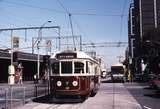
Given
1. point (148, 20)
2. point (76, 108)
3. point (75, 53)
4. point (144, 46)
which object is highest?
point (148, 20)

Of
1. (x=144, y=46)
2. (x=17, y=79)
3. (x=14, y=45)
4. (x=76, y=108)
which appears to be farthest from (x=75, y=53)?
(x=144, y=46)

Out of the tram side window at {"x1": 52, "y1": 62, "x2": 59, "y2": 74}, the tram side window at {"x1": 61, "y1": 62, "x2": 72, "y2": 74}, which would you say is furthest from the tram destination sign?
the tram side window at {"x1": 52, "y1": 62, "x2": 59, "y2": 74}

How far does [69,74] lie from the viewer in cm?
2348

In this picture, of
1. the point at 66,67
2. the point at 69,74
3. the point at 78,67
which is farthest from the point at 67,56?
the point at 69,74

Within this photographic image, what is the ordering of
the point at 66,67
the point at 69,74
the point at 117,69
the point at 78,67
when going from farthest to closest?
the point at 117,69 → the point at 78,67 → the point at 66,67 → the point at 69,74

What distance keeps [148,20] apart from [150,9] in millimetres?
3912

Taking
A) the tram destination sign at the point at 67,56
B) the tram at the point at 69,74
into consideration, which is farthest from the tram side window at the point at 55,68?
the tram destination sign at the point at 67,56

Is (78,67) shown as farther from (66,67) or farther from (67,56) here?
(67,56)

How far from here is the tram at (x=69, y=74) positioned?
23.4 metres

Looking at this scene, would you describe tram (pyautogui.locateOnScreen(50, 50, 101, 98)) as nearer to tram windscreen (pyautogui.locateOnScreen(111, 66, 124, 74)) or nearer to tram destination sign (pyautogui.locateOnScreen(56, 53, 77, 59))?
tram destination sign (pyautogui.locateOnScreen(56, 53, 77, 59))

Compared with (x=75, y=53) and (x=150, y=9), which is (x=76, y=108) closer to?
(x=75, y=53)

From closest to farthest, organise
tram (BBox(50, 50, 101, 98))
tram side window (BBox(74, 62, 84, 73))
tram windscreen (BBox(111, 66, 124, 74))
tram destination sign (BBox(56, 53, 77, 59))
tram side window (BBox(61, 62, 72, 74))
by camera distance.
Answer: tram (BBox(50, 50, 101, 98)), tram side window (BBox(61, 62, 72, 74)), tram side window (BBox(74, 62, 84, 73)), tram destination sign (BBox(56, 53, 77, 59)), tram windscreen (BBox(111, 66, 124, 74))

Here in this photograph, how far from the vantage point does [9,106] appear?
19828 mm

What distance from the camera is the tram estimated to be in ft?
76.7
